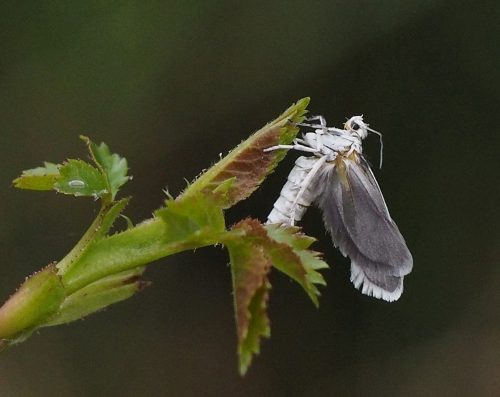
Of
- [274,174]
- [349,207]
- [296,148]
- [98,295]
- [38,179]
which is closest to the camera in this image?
[98,295]

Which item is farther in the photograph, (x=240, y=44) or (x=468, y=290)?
(x=468, y=290)

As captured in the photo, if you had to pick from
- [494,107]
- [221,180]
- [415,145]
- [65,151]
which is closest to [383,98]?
[415,145]

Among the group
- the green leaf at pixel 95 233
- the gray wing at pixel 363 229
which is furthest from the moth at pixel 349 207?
the green leaf at pixel 95 233

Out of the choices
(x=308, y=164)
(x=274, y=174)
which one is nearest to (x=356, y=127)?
(x=308, y=164)

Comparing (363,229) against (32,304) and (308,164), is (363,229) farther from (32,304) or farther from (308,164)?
(32,304)

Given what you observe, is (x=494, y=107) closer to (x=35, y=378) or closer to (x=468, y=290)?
(x=468, y=290)

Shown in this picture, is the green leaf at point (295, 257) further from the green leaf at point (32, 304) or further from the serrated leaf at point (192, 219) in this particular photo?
the green leaf at point (32, 304)
